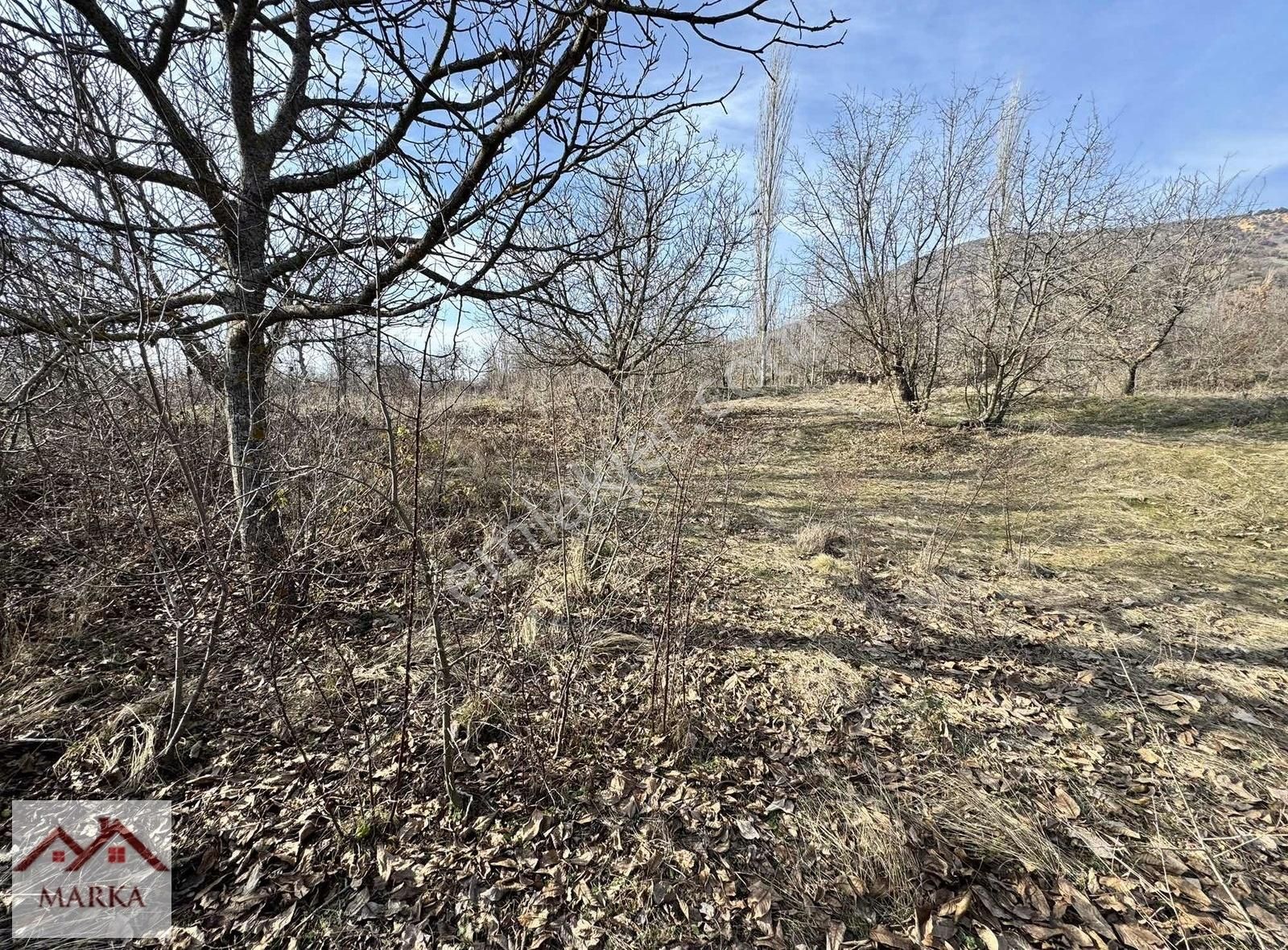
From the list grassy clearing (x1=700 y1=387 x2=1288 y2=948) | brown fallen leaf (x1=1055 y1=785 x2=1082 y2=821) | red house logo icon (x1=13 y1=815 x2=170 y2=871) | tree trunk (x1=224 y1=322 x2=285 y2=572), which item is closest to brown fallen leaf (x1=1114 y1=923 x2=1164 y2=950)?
grassy clearing (x1=700 y1=387 x2=1288 y2=948)

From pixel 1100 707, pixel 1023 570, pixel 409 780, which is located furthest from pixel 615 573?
pixel 1023 570

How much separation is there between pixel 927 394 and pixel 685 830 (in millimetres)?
11028

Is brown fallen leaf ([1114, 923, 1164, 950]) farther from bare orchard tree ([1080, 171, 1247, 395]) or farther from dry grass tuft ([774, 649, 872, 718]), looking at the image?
bare orchard tree ([1080, 171, 1247, 395])

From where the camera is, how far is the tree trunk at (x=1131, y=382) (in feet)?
39.3

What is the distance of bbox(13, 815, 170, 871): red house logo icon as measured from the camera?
6.07ft

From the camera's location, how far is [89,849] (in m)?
1.92

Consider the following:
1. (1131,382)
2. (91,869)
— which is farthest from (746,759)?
(1131,382)

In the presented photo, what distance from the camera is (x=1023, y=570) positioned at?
4.44m

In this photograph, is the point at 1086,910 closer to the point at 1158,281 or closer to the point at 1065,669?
the point at 1065,669

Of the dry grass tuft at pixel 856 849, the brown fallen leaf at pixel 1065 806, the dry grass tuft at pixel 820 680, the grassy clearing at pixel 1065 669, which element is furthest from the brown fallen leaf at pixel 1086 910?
the dry grass tuft at pixel 820 680

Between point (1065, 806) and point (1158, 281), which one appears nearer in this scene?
point (1065, 806)

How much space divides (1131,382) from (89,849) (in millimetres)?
18556

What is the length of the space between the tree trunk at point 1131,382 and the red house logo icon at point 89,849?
18.0 metres

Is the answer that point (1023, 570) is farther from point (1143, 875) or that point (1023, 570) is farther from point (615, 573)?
point (615, 573)
